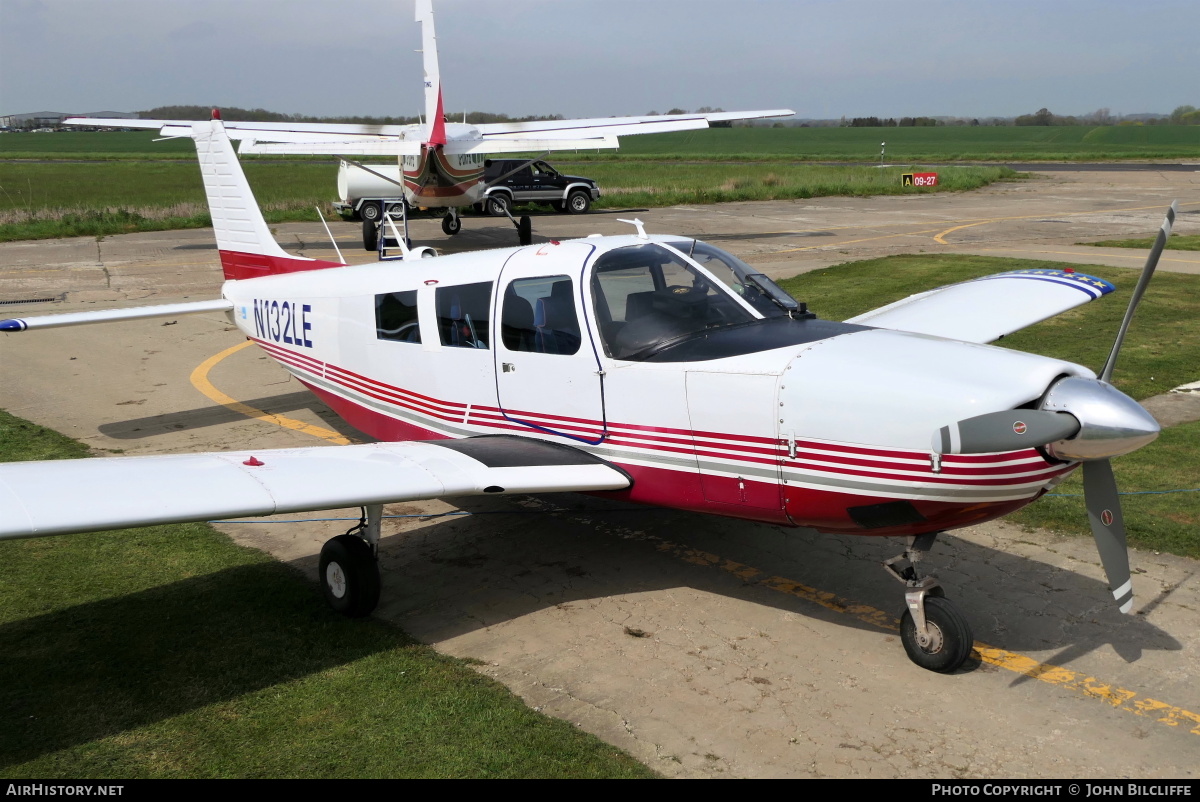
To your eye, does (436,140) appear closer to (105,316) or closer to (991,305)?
(105,316)

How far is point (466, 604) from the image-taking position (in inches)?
251

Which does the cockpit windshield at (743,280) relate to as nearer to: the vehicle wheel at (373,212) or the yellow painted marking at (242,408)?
the yellow painted marking at (242,408)

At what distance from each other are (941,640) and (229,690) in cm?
396

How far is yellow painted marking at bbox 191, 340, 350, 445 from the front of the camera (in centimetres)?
1003

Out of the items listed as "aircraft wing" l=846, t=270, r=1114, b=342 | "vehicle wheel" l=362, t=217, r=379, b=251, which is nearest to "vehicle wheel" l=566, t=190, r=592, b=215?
"vehicle wheel" l=362, t=217, r=379, b=251

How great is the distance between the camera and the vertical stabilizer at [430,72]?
2612cm

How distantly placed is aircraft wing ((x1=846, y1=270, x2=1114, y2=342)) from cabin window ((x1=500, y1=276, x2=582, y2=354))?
2.70 meters

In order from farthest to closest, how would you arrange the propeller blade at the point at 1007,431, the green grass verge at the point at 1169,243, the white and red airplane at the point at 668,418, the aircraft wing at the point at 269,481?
the green grass verge at the point at 1169,243 < the aircraft wing at the point at 269,481 < the white and red airplane at the point at 668,418 < the propeller blade at the point at 1007,431

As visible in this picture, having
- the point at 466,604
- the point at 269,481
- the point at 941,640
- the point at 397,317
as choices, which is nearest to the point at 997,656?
the point at 941,640

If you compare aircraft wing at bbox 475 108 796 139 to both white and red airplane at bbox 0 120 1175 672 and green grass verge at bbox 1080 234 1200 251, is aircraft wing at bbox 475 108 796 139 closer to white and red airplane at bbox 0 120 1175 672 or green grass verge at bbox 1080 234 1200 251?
green grass verge at bbox 1080 234 1200 251

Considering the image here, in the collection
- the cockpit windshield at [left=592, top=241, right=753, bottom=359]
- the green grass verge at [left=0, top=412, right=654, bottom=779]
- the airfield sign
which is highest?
the airfield sign

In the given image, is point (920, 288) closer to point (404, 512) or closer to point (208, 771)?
point (404, 512)

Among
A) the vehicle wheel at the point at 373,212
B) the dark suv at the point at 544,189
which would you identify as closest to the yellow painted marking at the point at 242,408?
the vehicle wheel at the point at 373,212

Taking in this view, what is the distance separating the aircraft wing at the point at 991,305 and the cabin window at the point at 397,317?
361 cm
